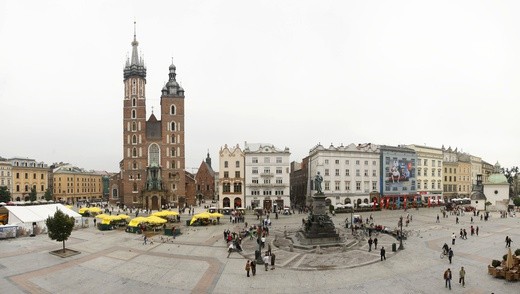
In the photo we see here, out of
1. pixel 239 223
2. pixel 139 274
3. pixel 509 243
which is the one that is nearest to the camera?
pixel 139 274

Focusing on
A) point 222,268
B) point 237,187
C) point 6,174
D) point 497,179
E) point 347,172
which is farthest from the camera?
point 6,174

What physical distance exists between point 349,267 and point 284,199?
4539cm

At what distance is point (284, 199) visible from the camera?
69.4m

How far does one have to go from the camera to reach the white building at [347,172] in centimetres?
6962

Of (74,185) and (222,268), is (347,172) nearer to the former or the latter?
(222,268)

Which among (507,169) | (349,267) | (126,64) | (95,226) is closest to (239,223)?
(95,226)

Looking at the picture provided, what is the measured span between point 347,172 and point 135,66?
56.6m

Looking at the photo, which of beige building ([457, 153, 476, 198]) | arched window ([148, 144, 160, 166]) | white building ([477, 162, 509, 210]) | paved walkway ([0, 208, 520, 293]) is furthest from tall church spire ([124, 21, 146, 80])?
beige building ([457, 153, 476, 198])

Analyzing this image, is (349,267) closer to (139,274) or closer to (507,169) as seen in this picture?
(139,274)

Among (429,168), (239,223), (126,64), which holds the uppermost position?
(126,64)

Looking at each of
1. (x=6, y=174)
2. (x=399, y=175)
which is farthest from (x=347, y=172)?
(x=6, y=174)

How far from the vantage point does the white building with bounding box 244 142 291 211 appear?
68.9 meters

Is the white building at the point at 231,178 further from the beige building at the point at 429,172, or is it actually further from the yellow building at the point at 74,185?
the yellow building at the point at 74,185

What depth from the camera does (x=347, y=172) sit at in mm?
71375
